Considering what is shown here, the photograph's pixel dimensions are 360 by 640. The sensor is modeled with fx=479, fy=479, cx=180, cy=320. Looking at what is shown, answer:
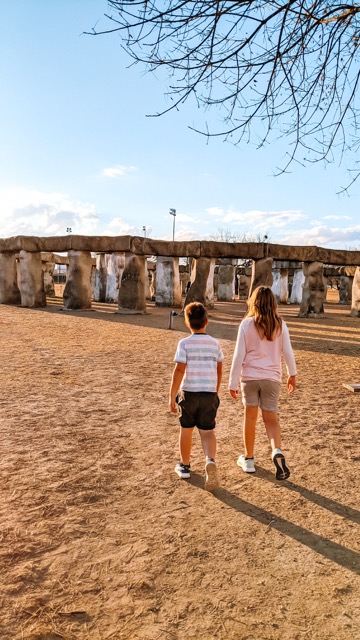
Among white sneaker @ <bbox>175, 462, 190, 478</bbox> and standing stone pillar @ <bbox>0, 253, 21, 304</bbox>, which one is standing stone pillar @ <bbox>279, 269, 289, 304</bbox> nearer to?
standing stone pillar @ <bbox>0, 253, 21, 304</bbox>

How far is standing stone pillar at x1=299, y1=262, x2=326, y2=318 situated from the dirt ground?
33.0 feet

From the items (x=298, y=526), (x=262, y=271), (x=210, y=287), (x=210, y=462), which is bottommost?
(x=298, y=526)

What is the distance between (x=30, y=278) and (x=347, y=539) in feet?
47.9

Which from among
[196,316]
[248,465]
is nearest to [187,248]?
[196,316]

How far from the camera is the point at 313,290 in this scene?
49.5 feet

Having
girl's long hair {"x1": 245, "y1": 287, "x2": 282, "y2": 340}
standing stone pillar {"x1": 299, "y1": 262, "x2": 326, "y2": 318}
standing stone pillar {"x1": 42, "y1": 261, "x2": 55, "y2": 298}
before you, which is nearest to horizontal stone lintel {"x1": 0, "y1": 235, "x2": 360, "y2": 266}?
standing stone pillar {"x1": 299, "y1": 262, "x2": 326, "y2": 318}

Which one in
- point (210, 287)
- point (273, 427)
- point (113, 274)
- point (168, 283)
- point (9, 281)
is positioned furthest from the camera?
point (113, 274)

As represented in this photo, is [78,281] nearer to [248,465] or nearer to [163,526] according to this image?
[248,465]

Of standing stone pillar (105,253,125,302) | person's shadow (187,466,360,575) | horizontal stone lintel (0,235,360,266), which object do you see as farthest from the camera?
standing stone pillar (105,253,125,302)

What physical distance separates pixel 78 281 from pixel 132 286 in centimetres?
182

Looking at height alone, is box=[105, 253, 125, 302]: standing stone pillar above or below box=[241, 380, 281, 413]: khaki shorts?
above

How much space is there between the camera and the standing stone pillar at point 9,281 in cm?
1630

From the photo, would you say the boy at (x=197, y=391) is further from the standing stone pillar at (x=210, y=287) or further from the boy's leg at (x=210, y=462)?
the standing stone pillar at (x=210, y=287)

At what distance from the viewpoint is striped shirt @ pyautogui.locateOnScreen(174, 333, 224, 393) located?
10.4 feet
